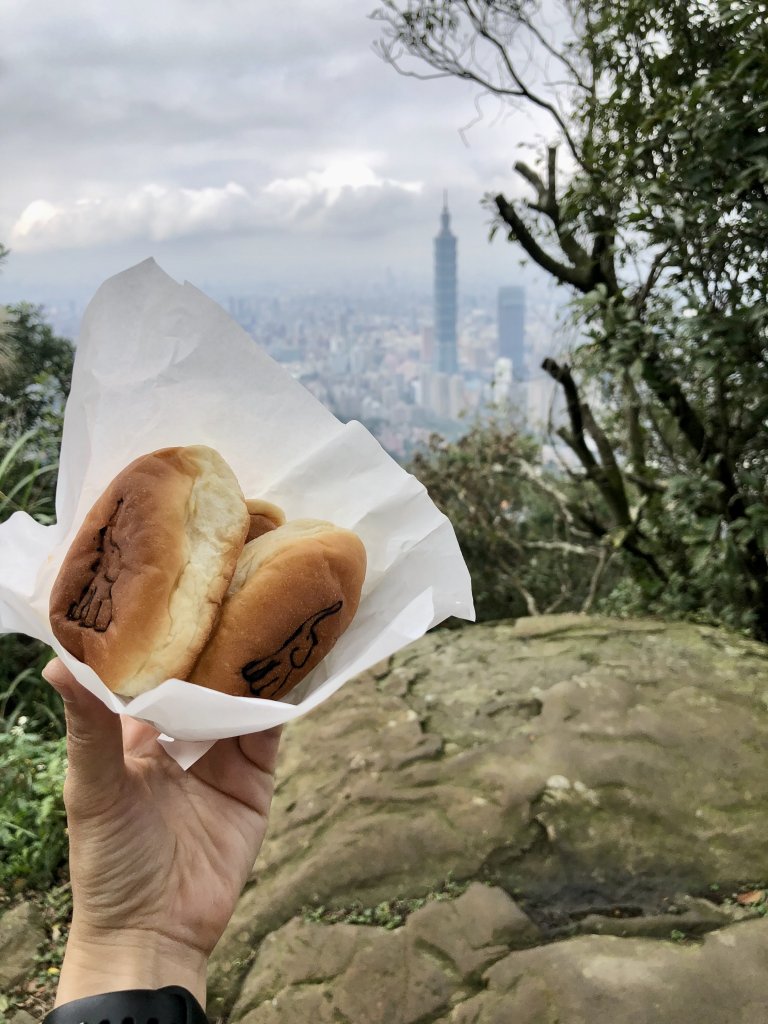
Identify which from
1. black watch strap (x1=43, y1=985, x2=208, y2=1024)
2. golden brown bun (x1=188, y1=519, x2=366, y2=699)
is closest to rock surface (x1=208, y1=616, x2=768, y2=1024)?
black watch strap (x1=43, y1=985, x2=208, y2=1024)

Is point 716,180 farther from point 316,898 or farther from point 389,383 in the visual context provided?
point 389,383

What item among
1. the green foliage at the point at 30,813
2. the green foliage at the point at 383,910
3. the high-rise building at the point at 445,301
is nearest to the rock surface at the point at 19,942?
the green foliage at the point at 30,813

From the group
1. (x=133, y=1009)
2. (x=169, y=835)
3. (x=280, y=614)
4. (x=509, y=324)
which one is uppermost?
(x=509, y=324)

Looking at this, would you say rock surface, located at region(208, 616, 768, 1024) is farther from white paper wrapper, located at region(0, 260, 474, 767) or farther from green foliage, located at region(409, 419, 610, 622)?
green foliage, located at region(409, 419, 610, 622)

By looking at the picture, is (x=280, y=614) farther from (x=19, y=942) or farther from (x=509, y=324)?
(x=509, y=324)

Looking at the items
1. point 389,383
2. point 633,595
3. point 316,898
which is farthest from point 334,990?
point 389,383

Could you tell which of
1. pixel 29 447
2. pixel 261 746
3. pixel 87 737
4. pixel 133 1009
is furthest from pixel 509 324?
pixel 133 1009
